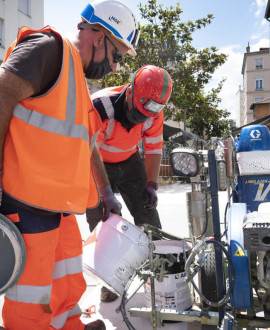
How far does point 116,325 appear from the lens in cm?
228

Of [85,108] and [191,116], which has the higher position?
[191,116]

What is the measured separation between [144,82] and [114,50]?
2.50ft

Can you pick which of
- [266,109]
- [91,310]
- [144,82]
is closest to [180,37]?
[144,82]

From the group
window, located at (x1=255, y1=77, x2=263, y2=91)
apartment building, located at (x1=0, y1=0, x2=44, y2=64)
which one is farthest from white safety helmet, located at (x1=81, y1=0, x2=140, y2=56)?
window, located at (x1=255, y1=77, x2=263, y2=91)

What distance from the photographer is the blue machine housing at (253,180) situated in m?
2.78

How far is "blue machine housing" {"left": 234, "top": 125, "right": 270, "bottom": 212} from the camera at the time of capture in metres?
2.78

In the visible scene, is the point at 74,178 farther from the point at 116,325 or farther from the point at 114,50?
the point at 116,325

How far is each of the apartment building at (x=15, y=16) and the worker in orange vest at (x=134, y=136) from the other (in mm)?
15957

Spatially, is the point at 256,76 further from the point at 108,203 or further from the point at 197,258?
the point at 197,258

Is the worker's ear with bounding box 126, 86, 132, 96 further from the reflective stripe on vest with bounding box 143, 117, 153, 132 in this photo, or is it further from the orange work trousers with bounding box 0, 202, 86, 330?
the orange work trousers with bounding box 0, 202, 86, 330

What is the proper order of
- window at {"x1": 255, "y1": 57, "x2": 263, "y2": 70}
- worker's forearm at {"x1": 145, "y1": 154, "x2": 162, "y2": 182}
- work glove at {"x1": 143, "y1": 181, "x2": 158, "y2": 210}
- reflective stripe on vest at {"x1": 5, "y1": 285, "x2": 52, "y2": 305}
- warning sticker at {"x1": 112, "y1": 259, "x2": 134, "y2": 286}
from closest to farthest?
reflective stripe on vest at {"x1": 5, "y1": 285, "x2": 52, "y2": 305}, warning sticker at {"x1": 112, "y1": 259, "x2": 134, "y2": 286}, work glove at {"x1": 143, "y1": 181, "x2": 158, "y2": 210}, worker's forearm at {"x1": 145, "y1": 154, "x2": 162, "y2": 182}, window at {"x1": 255, "y1": 57, "x2": 263, "y2": 70}

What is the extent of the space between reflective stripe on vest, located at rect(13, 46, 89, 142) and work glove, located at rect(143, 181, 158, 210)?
1522mm

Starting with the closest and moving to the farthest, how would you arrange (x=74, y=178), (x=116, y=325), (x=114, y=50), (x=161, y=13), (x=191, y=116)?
(x=74, y=178) → (x=114, y=50) → (x=116, y=325) → (x=161, y=13) → (x=191, y=116)

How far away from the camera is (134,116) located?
9.13 ft
